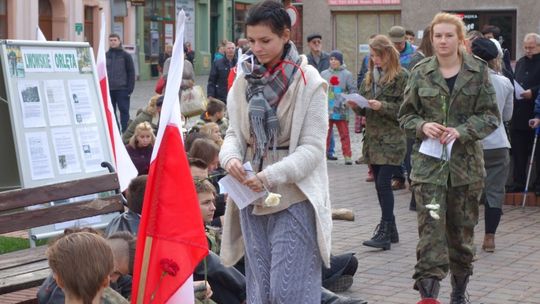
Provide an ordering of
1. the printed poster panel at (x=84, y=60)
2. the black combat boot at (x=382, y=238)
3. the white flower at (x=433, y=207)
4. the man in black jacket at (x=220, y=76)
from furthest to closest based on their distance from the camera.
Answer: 1. the man in black jacket at (x=220, y=76)
2. the printed poster panel at (x=84, y=60)
3. the black combat boot at (x=382, y=238)
4. the white flower at (x=433, y=207)

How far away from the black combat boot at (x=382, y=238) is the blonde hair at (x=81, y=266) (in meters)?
5.35

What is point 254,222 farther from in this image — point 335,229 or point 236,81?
point 335,229

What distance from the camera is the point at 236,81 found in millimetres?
5289

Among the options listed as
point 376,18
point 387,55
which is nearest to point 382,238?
point 387,55

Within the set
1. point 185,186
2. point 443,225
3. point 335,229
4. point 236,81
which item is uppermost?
point 236,81

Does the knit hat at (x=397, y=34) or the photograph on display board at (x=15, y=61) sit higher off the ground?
the knit hat at (x=397, y=34)

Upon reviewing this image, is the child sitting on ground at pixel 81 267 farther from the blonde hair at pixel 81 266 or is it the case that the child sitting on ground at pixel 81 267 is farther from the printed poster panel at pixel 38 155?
the printed poster panel at pixel 38 155

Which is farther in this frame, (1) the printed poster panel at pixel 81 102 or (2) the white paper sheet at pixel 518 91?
(2) the white paper sheet at pixel 518 91

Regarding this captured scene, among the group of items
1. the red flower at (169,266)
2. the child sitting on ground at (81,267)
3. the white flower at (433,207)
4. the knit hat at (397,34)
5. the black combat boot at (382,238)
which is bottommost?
the black combat boot at (382,238)

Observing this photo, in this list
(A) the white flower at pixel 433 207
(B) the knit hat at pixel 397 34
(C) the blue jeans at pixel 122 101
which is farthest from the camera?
(C) the blue jeans at pixel 122 101

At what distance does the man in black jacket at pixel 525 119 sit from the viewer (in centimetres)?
1230

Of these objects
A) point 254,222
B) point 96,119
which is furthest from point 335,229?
point 254,222

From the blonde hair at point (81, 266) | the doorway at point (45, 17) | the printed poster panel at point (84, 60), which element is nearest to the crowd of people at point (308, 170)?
the blonde hair at point (81, 266)

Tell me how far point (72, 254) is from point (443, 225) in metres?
3.21
